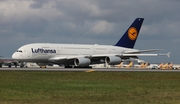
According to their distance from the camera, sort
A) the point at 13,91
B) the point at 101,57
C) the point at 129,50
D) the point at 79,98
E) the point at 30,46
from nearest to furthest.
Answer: the point at 79,98
the point at 13,91
the point at 30,46
the point at 101,57
the point at 129,50

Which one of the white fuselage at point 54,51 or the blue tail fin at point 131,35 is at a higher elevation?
the blue tail fin at point 131,35

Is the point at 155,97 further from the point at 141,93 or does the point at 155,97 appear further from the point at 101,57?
the point at 101,57

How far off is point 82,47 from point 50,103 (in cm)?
5211

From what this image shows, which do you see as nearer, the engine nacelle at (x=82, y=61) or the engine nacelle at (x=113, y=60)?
the engine nacelle at (x=82, y=61)

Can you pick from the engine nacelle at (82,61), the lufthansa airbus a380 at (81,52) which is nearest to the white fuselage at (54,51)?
the lufthansa airbus a380 at (81,52)

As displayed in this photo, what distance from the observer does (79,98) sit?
20.7 metres

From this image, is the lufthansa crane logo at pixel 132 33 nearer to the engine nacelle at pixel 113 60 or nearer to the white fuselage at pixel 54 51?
the white fuselage at pixel 54 51

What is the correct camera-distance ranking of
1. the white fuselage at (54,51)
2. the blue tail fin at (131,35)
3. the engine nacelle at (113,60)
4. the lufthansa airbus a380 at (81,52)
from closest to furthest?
the white fuselage at (54,51)
the lufthansa airbus a380 at (81,52)
the engine nacelle at (113,60)
the blue tail fin at (131,35)

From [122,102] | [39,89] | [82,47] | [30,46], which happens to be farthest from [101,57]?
[122,102]

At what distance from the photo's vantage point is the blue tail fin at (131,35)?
75.4 metres

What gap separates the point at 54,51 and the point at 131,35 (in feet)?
53.8

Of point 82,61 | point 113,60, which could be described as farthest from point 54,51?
point 113,60

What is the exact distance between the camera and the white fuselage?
63.7 meters

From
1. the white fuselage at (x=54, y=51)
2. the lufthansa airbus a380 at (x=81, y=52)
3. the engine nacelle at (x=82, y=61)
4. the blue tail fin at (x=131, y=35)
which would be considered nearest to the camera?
the white fuselage at (x=54, y=51)
